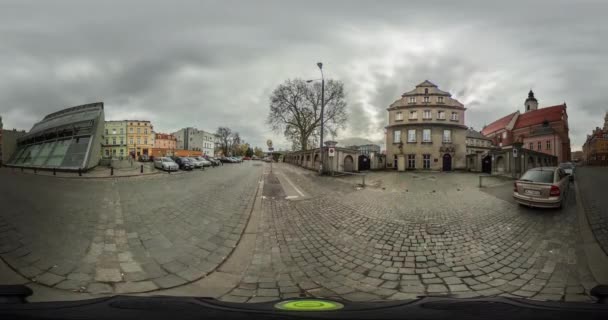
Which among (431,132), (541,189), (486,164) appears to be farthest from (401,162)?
(541,189)

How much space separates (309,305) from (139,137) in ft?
9.89

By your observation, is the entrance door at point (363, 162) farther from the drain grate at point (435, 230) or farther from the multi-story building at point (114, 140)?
the multi-story building at point (114, 140)

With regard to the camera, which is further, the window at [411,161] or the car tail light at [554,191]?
the window at [411,161]

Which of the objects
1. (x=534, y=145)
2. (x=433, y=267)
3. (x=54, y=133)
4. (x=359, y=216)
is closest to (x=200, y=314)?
(x=433, y=267)

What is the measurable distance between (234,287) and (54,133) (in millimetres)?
2666

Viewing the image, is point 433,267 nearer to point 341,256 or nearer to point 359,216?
point 341,256

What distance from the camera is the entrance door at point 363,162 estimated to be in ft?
67.5

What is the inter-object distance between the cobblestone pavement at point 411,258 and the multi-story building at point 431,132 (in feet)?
69.0

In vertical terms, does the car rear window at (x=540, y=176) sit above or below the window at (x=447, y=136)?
below

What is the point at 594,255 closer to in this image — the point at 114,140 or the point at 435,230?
the point at 435,230

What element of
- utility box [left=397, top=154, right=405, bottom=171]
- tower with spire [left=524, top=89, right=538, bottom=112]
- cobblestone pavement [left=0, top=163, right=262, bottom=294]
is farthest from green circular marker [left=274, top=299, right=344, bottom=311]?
tower with spire [left=524, top=89, right=538, bottom=112]

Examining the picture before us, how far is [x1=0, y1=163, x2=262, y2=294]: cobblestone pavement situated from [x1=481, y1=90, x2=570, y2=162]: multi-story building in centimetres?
3064

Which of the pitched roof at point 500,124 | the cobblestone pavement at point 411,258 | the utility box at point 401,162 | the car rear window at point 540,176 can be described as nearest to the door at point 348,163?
the utility box at point 401,162

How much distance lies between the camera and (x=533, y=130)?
32500 millimetres
